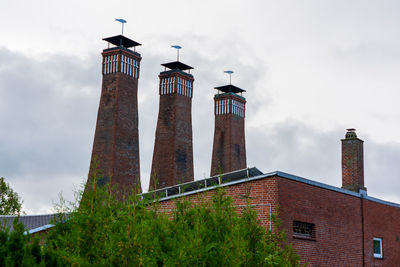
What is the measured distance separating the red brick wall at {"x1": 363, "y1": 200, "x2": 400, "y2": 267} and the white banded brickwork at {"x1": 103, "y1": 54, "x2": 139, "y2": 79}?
2315 cm

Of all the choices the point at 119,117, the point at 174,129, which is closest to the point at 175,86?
the point at 174,129

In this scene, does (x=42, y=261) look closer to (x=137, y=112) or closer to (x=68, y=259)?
(x=68, y=259)

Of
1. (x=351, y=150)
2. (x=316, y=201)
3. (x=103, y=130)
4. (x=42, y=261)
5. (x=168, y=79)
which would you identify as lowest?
(x=42, y=261)

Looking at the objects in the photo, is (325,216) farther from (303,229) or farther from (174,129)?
(174,129)

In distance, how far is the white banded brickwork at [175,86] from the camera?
47.7 metres

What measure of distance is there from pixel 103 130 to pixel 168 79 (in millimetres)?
9034

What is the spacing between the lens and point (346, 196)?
80.4 ft

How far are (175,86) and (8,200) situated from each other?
17.8 metres

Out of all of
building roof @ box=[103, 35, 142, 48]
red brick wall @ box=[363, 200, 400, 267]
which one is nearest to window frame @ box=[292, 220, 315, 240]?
red brick wall @ box=[363, 200, 400, 267]

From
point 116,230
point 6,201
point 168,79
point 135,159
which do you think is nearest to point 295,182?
point 116,230

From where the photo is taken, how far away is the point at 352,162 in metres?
28.4

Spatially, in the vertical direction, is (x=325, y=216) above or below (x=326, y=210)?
below

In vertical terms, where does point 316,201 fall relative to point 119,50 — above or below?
below

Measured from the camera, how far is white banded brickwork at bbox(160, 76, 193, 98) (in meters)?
47.7
